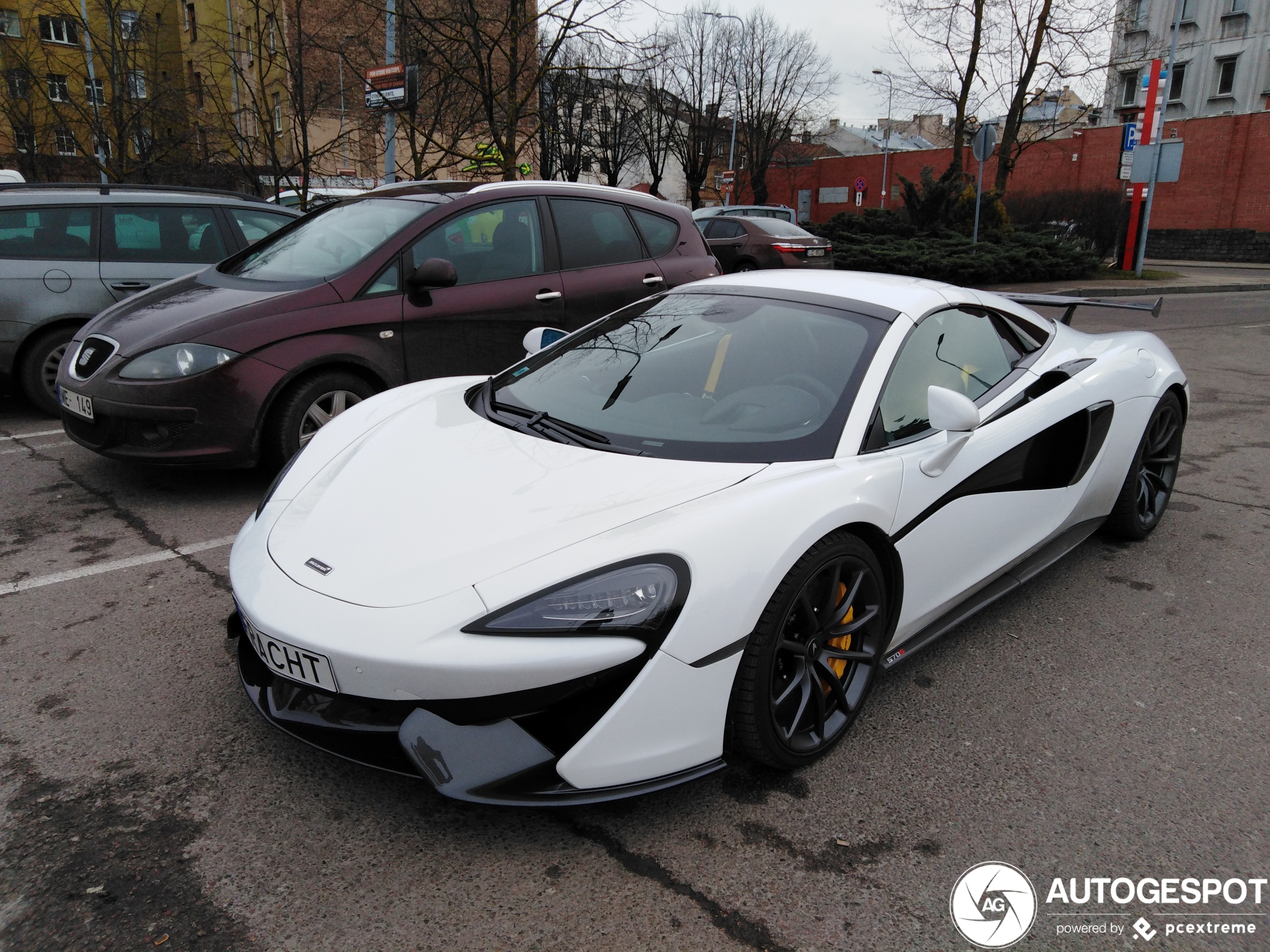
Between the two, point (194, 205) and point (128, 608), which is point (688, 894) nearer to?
point (128, 608)

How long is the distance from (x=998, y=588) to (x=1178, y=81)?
49.4 meters

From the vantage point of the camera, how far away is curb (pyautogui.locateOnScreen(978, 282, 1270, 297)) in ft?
54.6

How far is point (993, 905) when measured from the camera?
6.64 feet

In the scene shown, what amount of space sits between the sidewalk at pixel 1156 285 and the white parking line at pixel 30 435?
13.6 metres

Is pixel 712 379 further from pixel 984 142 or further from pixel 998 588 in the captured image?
pixel 984 142

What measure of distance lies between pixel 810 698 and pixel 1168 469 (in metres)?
2.90

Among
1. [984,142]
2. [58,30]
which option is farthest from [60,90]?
[58,30]

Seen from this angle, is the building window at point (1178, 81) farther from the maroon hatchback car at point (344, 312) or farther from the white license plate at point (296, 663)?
the white license plate at point (296, 663)

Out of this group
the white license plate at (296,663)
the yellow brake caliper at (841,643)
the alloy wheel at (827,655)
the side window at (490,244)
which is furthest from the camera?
the side window at (490,244)

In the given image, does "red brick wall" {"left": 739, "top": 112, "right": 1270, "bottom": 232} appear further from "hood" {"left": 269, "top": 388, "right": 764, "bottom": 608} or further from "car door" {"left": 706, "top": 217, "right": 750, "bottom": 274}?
"hood" {"left": 269, "top": 388, "right": 764, "bottom": 608}

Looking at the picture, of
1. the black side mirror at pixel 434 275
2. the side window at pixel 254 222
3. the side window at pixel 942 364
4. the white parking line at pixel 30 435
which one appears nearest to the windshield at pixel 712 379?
the side window at pixel 942 364

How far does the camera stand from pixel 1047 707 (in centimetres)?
283

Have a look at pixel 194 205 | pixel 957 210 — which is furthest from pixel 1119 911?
pixel 957 210

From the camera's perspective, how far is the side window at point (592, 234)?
5.70 metres
